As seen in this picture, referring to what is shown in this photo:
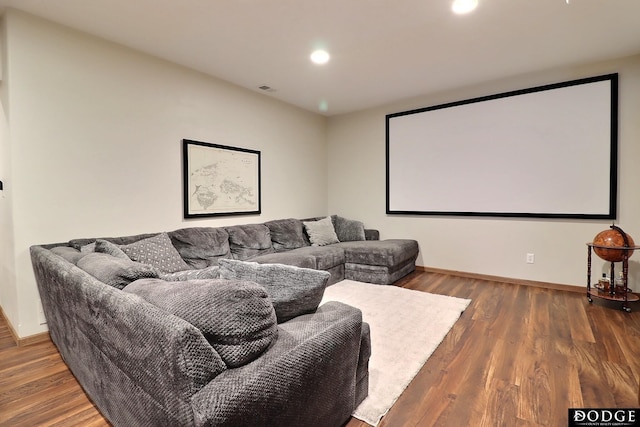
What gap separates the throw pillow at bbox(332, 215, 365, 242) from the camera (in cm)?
521

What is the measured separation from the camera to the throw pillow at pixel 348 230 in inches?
205

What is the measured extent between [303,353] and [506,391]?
145cm

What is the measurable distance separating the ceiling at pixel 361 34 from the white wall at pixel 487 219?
0.44m

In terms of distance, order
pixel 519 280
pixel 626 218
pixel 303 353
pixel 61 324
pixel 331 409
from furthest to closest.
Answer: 1. pixel 519 280
2. pixel 626 218
3. pixel 61 324
4. pixel 331 409
5. pixel 303 353

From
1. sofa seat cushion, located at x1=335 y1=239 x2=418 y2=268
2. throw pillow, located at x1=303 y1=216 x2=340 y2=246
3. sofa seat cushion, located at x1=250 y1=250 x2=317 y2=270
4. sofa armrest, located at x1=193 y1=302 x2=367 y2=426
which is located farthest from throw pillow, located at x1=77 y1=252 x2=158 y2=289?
throw pillow, located at x1=303 y1=216 x2=340 y2=246

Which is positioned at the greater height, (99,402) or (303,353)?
(303,353)

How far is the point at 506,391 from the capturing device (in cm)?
188

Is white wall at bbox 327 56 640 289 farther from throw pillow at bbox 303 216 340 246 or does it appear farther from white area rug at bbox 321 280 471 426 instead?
white area rug at bbox 321 280 471 426

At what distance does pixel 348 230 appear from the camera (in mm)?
5285

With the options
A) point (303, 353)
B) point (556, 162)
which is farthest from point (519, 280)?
point (303, 353)

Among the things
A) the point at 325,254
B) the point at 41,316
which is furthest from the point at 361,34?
the point at 41,316

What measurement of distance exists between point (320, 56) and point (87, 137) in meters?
2.35

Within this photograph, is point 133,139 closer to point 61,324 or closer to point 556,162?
point 61,324

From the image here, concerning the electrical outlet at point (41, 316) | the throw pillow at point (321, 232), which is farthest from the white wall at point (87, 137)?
the throw pillow at point (321, 232)
